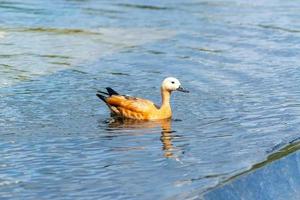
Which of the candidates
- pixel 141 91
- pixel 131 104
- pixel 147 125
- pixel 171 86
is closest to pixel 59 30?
pixel 141 91

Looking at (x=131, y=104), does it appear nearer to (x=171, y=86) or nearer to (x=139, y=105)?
(x=139, y=105)

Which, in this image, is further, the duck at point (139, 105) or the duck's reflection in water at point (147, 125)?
the duck at point (139, 105)

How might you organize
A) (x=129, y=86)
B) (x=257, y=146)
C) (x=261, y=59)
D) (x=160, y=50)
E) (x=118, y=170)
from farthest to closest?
(x=160, y=50)
(x=261, y=59)
(x=129, y=86)
(x=257, y=146)
(x=118, y=170)

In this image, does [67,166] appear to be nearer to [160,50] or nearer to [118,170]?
[118,170]

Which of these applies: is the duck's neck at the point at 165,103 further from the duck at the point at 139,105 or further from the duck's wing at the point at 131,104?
the duck's wing at the point at 131,104

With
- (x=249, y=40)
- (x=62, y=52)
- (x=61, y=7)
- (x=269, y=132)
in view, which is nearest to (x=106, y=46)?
(x=62, y=52)

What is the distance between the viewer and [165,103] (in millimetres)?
10977

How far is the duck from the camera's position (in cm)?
1077

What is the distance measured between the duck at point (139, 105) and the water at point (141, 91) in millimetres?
139

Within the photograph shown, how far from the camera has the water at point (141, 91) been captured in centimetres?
809

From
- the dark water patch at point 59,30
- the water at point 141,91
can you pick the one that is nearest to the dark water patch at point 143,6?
the water at point 141,91

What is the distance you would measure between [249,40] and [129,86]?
12.5 feet

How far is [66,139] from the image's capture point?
9.44 m

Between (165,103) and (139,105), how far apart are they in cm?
32
